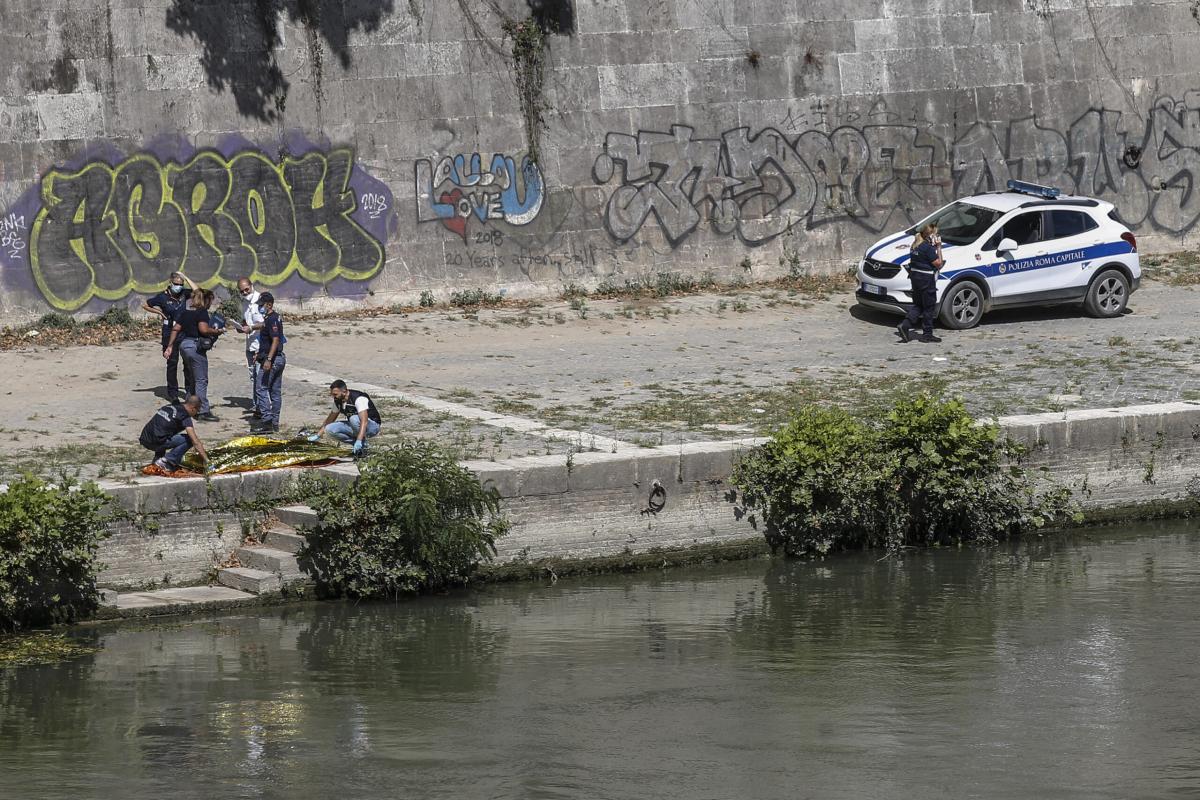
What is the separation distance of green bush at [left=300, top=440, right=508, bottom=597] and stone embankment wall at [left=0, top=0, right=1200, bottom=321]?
923 cm

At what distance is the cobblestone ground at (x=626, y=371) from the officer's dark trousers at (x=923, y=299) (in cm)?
34

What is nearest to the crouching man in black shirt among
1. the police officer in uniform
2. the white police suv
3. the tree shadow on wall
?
the police officer in uniform

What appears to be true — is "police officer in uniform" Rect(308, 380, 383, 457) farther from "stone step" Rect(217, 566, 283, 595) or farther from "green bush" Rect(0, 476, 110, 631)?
"green bush" Rect(0, 476, 110, 631)

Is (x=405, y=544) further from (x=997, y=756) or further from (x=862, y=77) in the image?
(x=862, y=77)

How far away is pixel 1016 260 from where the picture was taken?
2241 cm

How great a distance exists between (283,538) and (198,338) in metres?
3.93

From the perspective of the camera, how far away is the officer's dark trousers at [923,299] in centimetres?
2147

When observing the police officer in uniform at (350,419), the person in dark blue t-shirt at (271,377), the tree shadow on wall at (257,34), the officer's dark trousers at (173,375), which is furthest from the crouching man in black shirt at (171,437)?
the tree shadow on wall at (257,34)

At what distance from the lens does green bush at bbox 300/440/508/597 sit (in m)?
13.6

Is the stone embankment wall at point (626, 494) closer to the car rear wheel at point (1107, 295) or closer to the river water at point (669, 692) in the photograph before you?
the river water at point (669, 692)

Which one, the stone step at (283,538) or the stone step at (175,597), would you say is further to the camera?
the stone step at (283,538)

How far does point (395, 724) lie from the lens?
10.8 m

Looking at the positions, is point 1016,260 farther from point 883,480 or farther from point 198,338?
point 198,338

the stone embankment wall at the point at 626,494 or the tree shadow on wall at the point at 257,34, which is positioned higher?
the tree shadow on wall at the point at 257,34
